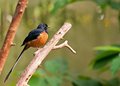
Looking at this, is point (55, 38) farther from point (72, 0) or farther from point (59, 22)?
point (59, 22)

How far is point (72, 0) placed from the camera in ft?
8.34

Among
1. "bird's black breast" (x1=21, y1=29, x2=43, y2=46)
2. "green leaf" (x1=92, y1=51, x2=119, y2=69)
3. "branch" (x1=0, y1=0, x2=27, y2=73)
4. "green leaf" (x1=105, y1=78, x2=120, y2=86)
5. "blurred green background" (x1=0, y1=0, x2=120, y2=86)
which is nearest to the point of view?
"branch" (x1=0, y1=0, x2=27, y2=73)

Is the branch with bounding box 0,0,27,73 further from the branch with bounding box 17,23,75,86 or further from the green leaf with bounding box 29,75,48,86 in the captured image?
the green leaf with bounding box 29,75,48,86

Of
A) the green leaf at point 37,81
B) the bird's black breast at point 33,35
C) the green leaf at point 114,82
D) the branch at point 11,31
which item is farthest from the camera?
the green leaf at point 114,82

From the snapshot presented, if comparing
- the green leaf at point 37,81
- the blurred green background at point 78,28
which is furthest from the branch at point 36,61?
the blurred green background at point 78,28

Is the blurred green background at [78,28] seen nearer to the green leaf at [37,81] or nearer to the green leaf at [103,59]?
the green leaf at [103,59]

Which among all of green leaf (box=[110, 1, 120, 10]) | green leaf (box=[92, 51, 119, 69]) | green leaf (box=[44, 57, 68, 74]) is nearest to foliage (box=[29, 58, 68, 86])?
green leaf (box=[44, 57, 68, 74])

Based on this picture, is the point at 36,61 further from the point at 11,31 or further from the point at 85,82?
the point at 85,82

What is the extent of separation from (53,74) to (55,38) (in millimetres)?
1206

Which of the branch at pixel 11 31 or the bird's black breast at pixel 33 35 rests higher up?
the bird's black breast at pixel 33 35

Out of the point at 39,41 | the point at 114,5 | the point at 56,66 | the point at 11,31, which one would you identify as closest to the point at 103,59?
the point at 56,66

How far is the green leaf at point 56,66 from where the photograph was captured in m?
2.39

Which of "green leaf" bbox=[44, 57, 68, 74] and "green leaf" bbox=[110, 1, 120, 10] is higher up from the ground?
"green leaf" bbox=[110, 1, 120, 10]

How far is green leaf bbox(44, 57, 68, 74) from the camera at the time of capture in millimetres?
2393
